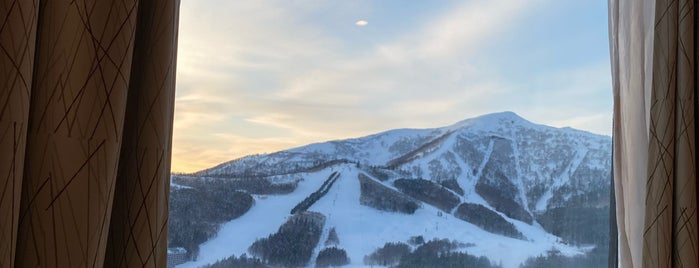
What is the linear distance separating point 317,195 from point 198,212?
25 cm

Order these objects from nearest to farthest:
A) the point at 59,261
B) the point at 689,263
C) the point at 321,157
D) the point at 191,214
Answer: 1. the point at 59,261
2. the point at 689,263
3. the point at 191,214
4. the point at 321,157

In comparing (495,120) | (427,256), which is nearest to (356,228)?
(427,256)

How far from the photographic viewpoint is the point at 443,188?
1.48 m

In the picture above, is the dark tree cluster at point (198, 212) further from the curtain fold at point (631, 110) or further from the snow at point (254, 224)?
the curtain fold at point (631, 110)

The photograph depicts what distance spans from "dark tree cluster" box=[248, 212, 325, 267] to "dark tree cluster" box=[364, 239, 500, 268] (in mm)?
125

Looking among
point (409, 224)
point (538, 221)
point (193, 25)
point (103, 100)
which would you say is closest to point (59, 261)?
point (103, 100)

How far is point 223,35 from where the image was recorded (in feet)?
4.36

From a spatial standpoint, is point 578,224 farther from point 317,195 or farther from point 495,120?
point 317,195

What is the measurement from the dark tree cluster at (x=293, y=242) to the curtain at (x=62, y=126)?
58cm

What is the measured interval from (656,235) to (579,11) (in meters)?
0.62

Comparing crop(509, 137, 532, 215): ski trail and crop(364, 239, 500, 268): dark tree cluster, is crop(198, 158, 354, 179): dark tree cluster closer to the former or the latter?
crop(364, 239, 500, 268): dark tree cluster

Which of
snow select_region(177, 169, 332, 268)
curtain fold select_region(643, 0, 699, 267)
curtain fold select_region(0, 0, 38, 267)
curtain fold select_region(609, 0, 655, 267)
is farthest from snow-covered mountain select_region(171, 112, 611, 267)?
curtain fold select_region(0, 0, 38, 267)

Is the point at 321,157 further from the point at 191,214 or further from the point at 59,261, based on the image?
the point at 59,261

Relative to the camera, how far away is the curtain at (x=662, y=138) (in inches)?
46.4
